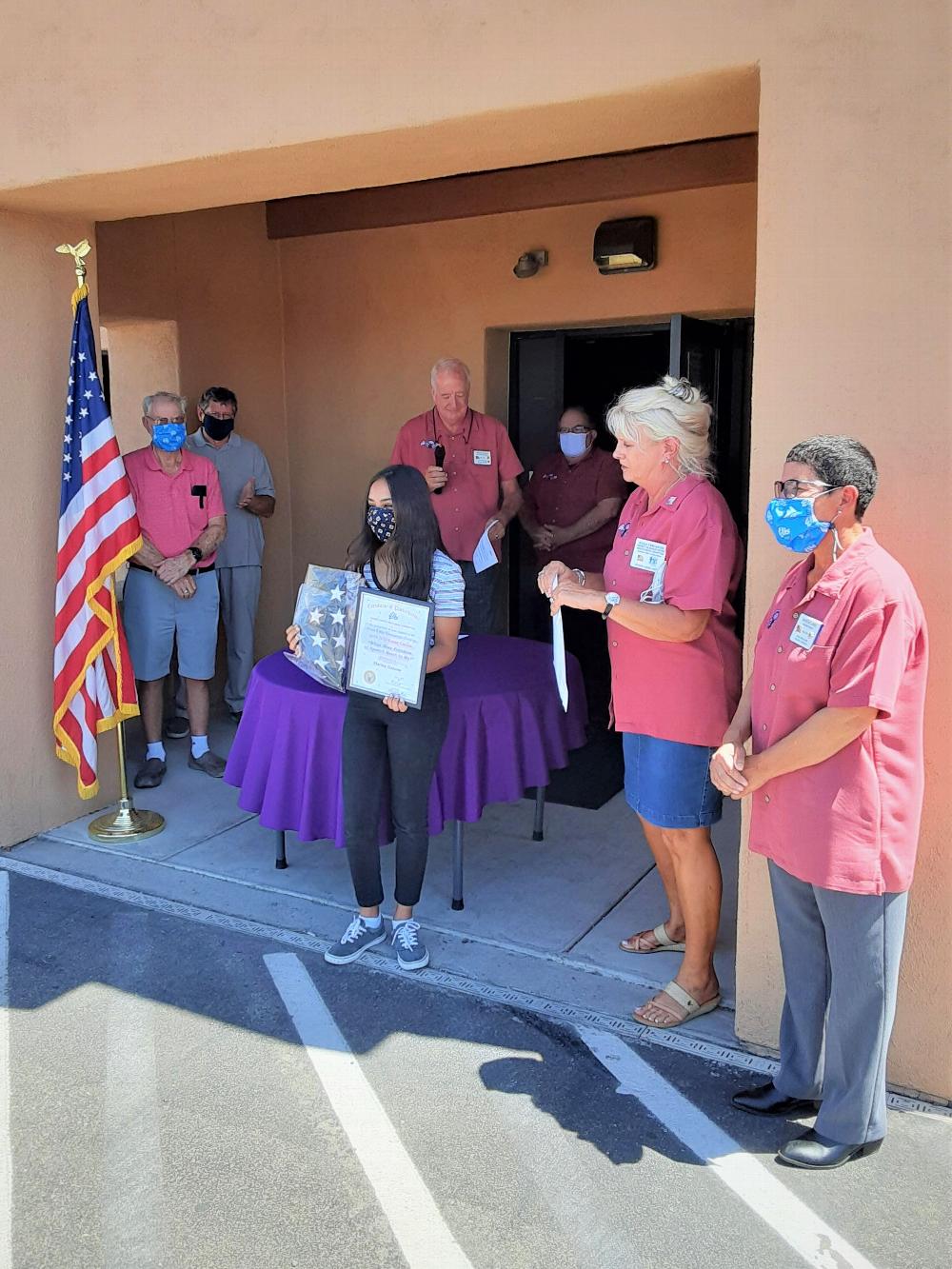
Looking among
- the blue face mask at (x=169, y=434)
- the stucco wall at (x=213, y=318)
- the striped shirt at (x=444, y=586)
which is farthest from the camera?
the stucco wall at (x=213, y=318)

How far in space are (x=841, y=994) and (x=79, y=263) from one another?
4374 mm

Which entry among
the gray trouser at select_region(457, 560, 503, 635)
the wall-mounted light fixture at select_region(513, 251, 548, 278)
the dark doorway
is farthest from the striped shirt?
the wall-mounted light fixture at select_region(513, 251, 548, 278)

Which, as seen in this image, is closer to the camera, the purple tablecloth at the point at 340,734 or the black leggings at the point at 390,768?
the black leggings at the point at 390,768

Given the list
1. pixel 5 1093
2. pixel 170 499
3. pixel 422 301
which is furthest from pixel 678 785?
pixel 422 301

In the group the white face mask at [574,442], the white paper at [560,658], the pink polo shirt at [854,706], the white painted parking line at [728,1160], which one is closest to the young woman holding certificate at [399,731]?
the white paper at [560,658]

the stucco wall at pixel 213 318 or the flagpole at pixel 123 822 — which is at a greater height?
the stucco wall at pixel 213 318

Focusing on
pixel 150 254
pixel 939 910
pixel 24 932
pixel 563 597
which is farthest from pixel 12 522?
pixel 939 910

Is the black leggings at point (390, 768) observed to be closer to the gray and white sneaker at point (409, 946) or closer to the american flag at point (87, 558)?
the gray and white sneaker at point (409, 946)

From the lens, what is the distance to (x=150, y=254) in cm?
679

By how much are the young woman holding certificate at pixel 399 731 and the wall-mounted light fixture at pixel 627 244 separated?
3074 mm

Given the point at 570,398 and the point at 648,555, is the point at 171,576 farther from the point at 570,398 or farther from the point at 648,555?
the point at 648,555

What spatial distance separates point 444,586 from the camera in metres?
3.85

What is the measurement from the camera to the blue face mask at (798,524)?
268cm

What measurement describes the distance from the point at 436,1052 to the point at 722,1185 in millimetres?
989
